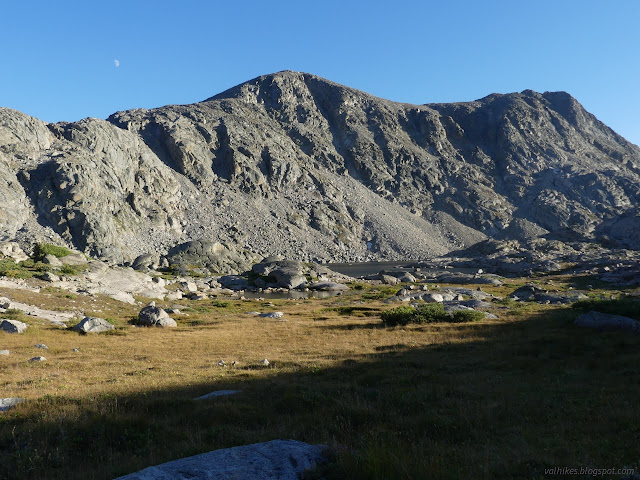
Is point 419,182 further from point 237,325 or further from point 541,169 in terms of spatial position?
point 237,325

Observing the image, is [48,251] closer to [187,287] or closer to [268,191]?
[187,287]

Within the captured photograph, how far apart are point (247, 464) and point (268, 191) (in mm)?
148804

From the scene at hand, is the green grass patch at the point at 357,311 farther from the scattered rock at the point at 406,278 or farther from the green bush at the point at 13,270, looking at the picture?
the scattered rock at the point at 406,278

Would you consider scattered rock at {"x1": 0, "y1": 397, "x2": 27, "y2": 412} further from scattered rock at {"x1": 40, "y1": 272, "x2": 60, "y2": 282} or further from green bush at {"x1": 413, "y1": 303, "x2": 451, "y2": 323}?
scattered rock at {"x1": 40, "y1": 272, "x2": 60, "y2": 282}

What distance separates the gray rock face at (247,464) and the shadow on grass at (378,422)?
0.50 metres

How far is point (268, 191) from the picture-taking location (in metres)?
152

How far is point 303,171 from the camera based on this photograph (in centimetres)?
16312

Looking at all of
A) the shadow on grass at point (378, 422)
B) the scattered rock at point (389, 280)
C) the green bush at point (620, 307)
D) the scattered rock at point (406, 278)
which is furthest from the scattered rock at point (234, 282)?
the shadow on grass at point (378, 422)

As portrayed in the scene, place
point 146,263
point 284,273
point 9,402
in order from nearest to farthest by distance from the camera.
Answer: point 9,402 < point 284,273 < point 146,263

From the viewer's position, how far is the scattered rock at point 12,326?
2280 centimetres

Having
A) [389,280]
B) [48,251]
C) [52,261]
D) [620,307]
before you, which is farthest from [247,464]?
[389,280]

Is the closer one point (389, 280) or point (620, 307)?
point (620, 307)

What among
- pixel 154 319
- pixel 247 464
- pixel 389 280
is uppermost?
pixel 247 464

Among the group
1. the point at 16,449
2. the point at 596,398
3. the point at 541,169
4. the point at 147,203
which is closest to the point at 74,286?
the point at 16,449
